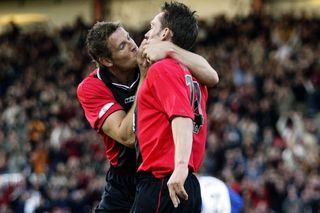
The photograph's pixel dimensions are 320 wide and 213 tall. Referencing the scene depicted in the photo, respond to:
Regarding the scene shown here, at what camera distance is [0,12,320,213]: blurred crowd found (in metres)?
16.7

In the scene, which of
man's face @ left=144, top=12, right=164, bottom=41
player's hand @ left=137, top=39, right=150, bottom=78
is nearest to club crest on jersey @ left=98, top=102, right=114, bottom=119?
player's hand @ left=137, top=39, right=150, bottom=78

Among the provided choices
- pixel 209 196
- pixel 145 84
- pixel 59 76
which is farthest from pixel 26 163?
pixel 145 84

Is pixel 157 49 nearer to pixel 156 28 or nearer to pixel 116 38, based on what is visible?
pixel 156 28

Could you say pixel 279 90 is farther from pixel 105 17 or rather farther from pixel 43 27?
pixel 43 27

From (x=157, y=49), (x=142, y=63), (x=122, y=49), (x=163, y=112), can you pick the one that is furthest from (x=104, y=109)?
(x=163, y=112)

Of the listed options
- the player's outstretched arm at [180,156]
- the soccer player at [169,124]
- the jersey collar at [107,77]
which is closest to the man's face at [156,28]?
the soccer player at [169,124]

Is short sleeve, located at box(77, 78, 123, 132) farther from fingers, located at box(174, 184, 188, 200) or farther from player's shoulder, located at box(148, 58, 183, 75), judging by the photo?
fingers, located at box(174, 184, 188, 200)

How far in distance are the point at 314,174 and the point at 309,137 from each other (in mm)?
1976

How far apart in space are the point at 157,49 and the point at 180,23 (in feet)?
0.67

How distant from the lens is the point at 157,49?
515cm

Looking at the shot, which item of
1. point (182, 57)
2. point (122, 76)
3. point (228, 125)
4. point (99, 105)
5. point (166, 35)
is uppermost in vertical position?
point (166, 35)

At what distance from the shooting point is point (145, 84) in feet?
16.6

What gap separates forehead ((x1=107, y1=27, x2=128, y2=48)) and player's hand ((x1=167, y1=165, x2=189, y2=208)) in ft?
4.89

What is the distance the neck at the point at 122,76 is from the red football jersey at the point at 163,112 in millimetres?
955
